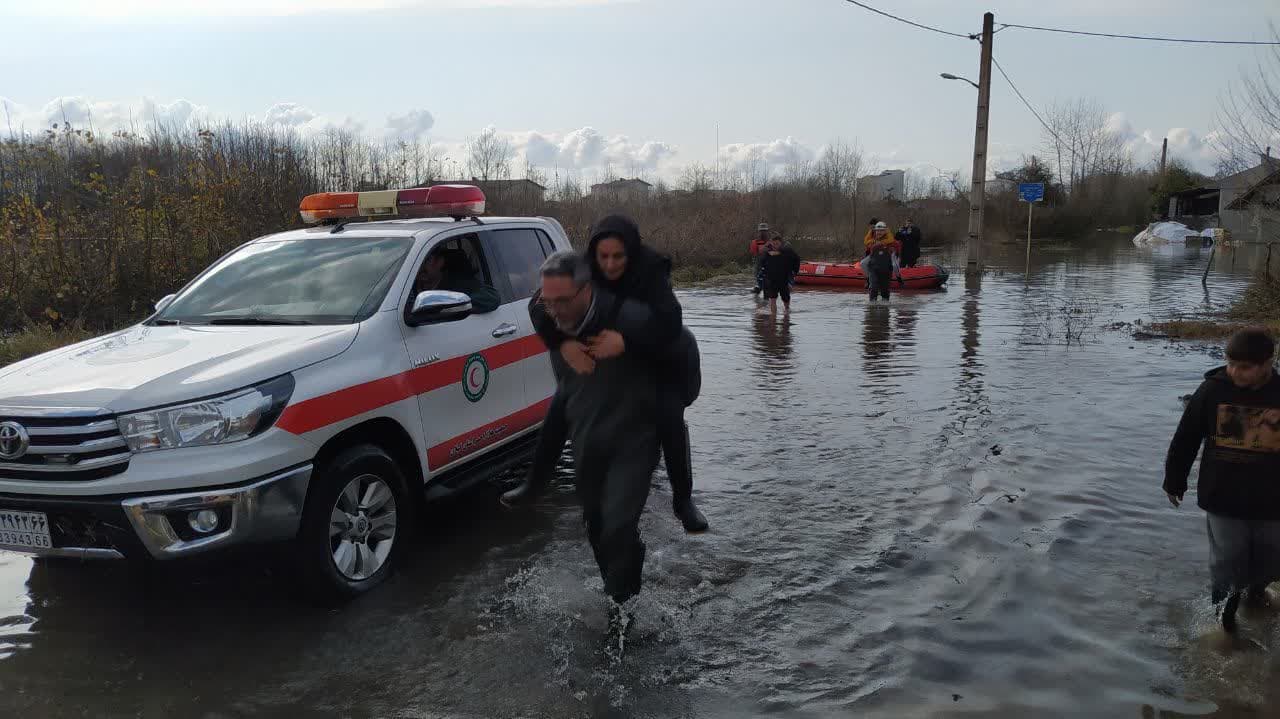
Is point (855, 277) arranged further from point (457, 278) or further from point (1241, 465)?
point (1241, 465)

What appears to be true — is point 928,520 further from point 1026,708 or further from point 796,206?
point 796,206

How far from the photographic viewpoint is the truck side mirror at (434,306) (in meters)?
5.16

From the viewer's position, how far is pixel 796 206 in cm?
4369

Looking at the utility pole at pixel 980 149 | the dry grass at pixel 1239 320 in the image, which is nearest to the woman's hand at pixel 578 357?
the dry grass at pixel 1239 320

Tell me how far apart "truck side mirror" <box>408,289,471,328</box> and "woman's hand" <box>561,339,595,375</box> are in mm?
1581

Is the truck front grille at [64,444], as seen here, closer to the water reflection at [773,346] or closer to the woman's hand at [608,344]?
the woman's hand at [608,344]

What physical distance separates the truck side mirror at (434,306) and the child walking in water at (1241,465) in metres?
3.76

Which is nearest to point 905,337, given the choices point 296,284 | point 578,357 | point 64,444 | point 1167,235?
point 296,284

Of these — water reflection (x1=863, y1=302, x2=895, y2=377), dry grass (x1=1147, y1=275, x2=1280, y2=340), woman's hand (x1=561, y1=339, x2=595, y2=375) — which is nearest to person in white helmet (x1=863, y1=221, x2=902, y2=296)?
water reflection (x1=863, y1=302, x2=895, y2=377)

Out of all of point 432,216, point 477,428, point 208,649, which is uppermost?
point 432,216

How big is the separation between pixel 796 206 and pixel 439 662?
4127cm

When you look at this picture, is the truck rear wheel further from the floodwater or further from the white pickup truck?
the floodwater

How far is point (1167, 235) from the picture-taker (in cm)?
6003

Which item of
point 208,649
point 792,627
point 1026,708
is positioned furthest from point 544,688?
point 1026,708
